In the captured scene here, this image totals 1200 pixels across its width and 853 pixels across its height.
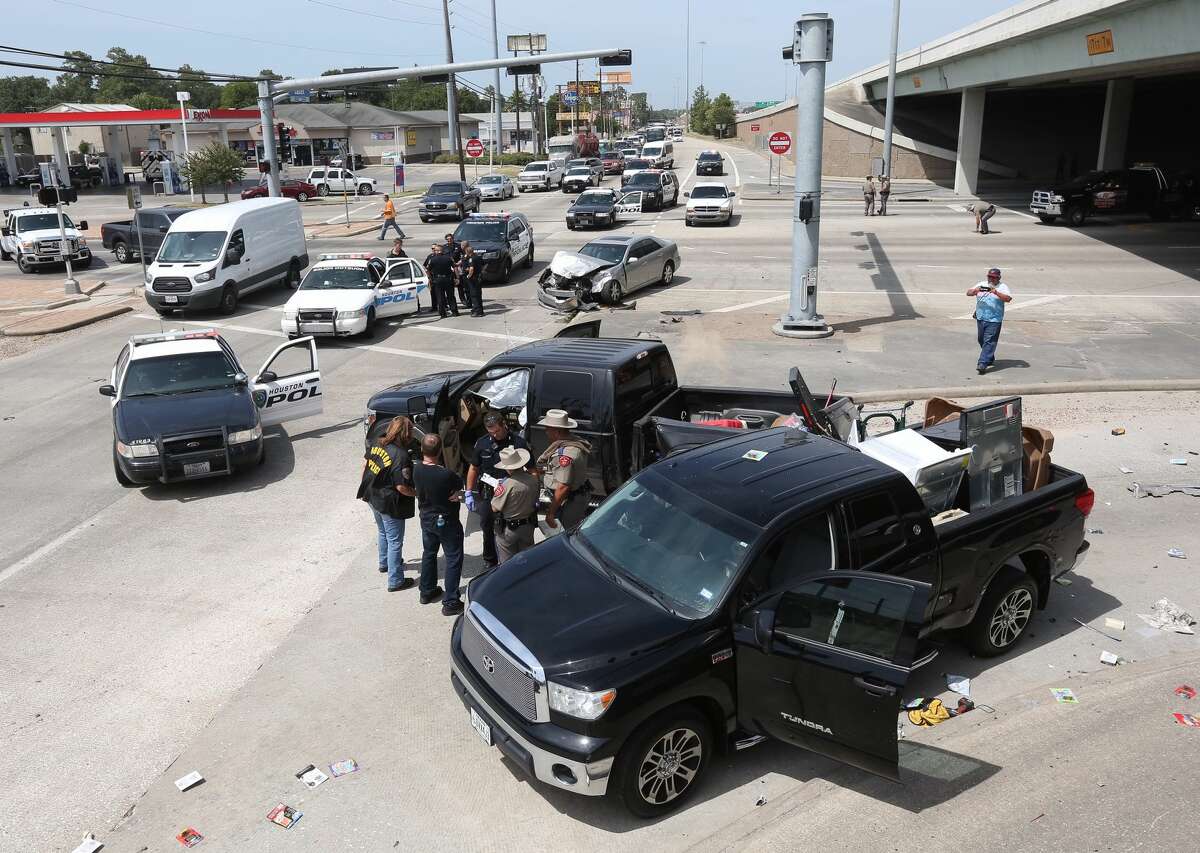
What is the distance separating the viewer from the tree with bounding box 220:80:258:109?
131750mm

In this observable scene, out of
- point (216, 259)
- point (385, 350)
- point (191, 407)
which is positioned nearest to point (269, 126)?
point (216, 259)

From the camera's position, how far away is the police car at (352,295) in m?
18.2

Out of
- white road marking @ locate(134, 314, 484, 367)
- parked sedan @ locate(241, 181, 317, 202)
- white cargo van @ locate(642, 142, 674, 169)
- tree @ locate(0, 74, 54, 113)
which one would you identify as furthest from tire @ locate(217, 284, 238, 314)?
tree @ locate(0, 74, 54, 113)

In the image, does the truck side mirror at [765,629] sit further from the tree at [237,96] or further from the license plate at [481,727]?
the tree at [237,96]

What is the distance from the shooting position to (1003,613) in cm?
692

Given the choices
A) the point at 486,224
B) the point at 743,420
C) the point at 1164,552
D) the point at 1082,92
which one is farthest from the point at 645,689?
the point at 1082,92

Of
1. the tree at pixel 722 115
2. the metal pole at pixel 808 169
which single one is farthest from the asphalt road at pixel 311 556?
the tree at pixel 722 115

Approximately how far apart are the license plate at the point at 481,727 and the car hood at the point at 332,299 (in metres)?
13.8

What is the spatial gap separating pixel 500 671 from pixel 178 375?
8.08 meters

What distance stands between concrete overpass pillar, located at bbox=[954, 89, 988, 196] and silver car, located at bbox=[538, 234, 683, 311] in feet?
99.4

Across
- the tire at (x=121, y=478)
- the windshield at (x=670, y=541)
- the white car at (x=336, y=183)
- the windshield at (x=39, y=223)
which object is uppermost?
the white car at (x=336, y=183)

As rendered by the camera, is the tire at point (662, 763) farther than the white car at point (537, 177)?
No

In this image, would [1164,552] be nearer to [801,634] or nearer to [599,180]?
[801,634]

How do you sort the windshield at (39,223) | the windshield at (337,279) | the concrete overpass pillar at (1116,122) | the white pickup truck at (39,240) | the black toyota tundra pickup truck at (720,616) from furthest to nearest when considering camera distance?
1. the concrete overpass pillar at (1116,122)
2. the windshield at (39,223)
3. the white pickup truck at (39,240)
4. the windshield at (337,279)
5. the black toyota tundra pickup truck at (720,616)
